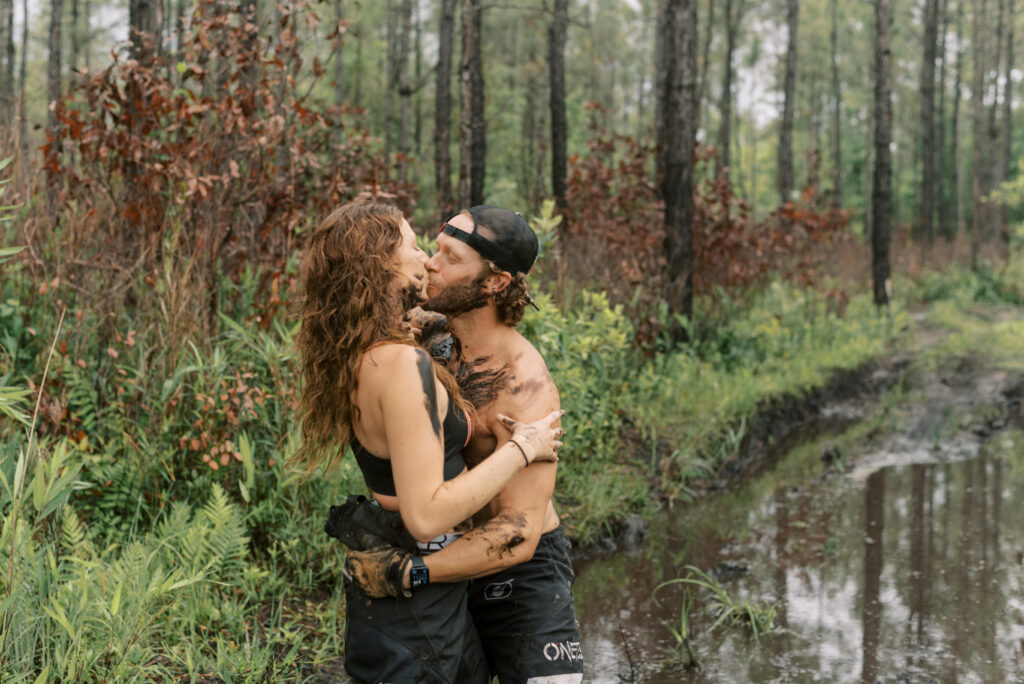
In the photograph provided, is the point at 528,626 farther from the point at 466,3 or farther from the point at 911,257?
the point at 911,257

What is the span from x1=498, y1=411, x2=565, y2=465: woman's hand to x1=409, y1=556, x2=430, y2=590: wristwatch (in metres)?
0.35

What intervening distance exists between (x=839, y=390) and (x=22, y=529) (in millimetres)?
9419

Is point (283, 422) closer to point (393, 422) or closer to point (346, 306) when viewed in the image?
point (346, 306)

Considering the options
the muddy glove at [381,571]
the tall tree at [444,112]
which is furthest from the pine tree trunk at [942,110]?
the muddy glove at [381,571]

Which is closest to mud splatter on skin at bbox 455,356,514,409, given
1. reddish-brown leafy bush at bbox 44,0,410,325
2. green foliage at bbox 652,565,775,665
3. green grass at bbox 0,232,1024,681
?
green grass at bbox 0,232,1024,681

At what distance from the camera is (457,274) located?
2420 millimetres

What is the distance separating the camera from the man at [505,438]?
2.28 m

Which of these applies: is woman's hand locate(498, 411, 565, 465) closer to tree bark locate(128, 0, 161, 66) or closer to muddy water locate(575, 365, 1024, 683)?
muddy water locate(575, 365, 1024, 683)

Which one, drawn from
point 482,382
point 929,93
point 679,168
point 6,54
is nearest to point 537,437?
point 482,382

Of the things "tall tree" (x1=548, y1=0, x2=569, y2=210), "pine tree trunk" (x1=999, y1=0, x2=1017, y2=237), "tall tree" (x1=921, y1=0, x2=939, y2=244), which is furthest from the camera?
"pine tree trunk" (x1=999, y1=0, x2=1017, y2=237)

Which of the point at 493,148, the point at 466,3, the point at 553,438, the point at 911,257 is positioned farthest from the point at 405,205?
the point at 493,148

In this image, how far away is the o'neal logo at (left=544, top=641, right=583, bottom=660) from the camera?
2.32 metres

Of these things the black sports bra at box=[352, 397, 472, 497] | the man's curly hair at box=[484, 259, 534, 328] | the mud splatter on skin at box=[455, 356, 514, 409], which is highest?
the man's curly hair at box=[484, 259, 534, 328]

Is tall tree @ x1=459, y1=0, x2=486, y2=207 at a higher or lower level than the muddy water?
higher
